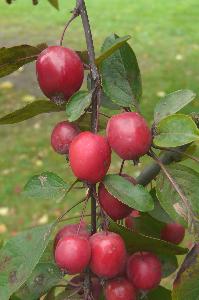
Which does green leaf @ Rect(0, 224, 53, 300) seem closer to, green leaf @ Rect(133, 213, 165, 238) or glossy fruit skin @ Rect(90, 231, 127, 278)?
glossy fruit skin @ Rect(90, 231, 127, 278)

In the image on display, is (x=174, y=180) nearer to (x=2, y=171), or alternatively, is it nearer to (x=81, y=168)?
(x=81, y=168)

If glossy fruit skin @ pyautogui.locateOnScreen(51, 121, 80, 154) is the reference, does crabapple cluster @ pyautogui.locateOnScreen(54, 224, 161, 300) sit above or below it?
below

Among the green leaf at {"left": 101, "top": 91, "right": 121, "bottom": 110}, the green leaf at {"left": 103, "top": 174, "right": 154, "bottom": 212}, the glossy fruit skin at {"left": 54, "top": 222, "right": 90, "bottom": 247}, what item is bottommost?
the glossy fruit skin at {"left": 54, "top": 222, "right": 90, "bottom": 247}

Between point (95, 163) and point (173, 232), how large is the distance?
360mm

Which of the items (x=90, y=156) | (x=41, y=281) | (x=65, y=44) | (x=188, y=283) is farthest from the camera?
(x=65, y=44)

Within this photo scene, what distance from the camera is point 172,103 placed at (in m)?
0.76

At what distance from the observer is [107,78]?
80 centimetres

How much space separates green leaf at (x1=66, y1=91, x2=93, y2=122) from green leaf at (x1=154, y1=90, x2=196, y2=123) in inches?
4.0

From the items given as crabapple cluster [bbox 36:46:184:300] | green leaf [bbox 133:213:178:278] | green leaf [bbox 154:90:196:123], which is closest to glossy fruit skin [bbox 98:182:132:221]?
crabapple cluster [bbox 36:46:184:300]

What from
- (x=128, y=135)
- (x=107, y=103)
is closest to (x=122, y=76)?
(x=107, y=103)

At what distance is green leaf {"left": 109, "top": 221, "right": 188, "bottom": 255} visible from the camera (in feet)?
2.52

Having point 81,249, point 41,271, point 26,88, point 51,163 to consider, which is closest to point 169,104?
point 81,249

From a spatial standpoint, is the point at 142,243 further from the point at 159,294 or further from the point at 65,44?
the point at 65,44

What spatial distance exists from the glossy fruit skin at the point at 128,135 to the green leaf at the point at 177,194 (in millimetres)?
82
